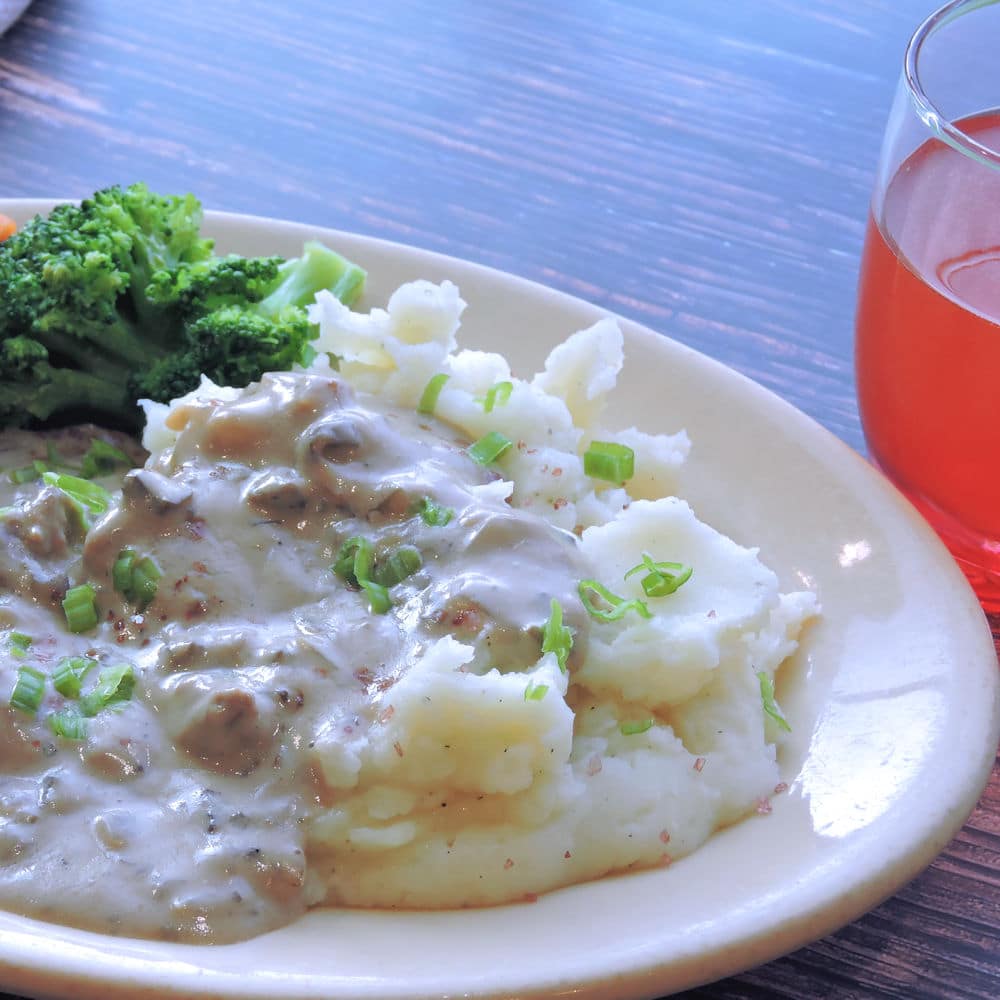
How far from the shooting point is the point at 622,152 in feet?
17.2

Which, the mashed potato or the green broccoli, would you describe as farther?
the green broccoli

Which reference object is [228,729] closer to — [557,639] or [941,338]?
[557,639]

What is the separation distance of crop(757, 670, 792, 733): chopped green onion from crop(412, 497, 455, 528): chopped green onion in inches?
29.8

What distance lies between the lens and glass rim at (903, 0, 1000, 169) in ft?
8.81

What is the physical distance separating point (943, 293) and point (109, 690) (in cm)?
192

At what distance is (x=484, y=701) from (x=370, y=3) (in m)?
4.40

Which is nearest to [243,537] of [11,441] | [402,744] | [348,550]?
[348,550]

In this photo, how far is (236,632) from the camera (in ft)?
8.79

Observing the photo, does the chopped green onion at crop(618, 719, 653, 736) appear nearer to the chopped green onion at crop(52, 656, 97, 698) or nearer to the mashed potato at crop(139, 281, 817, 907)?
the mashed potato at crop(139, 281, 817, 907)

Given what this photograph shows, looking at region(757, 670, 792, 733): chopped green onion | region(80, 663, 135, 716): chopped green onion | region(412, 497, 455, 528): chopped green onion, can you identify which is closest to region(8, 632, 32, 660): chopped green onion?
region(80, 663, 135, 716): chopped green onion

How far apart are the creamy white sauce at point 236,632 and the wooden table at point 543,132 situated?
5.56 ft

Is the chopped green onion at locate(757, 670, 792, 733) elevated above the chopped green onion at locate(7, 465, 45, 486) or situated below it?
above

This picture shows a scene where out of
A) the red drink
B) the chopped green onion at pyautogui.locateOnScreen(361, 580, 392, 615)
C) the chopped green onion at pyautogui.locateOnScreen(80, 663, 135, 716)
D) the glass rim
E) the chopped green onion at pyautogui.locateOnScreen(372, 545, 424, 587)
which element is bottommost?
the chopped green onion at pyautogui.locateOnScreen(80, 663, 135, 716)

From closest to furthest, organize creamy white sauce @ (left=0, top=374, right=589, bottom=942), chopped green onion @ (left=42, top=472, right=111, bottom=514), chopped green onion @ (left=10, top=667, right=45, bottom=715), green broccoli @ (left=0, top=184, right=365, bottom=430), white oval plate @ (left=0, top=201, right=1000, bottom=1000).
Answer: white oval plate @ (left=0, top=201, right=1000, bottom=1000) → creamy white sauce @ (left=0, top=374, right=589, bottom=942) → chopped green onion @ (left=10, top=667, right=45, bottom=715) → chopped green onion @ (left=42, top=472, right=111, bottom=514) → green broccoli @ (left=0, top=184, right=365, bottom=430)
